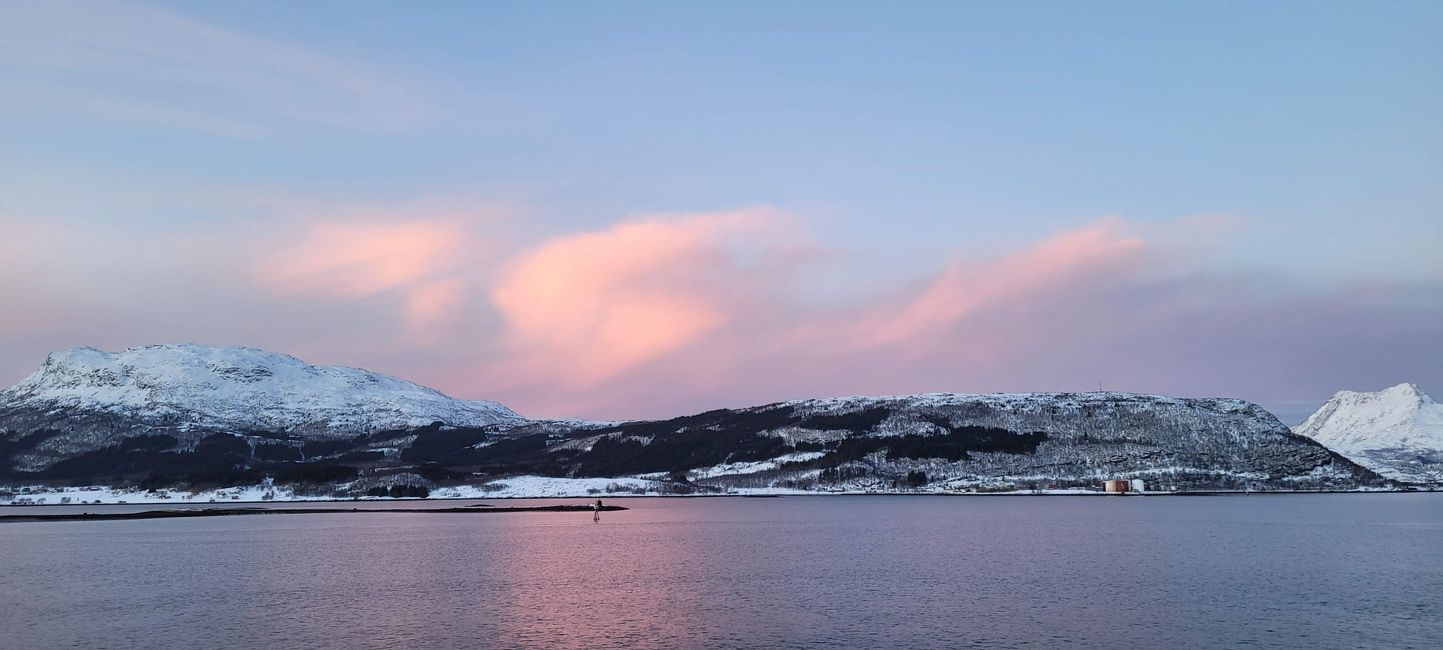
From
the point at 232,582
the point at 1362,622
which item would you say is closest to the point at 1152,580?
the point at 1362,622

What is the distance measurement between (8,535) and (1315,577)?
188m

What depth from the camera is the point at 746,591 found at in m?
80.7

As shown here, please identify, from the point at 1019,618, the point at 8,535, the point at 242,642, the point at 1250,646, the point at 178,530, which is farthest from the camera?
the point at 178,530

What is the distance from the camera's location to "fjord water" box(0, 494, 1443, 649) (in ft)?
196

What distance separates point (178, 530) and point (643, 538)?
3635 inches

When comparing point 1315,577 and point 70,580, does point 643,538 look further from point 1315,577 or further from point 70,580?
point 1315,577

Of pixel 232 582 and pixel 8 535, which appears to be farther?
pixel 8 535

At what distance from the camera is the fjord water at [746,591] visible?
59.7 metres

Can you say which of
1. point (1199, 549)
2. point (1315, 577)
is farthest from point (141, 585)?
point (1199, 549)

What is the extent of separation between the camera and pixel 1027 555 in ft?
360

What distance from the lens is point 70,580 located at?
92812 mm

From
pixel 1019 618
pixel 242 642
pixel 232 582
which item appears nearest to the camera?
pixel 242 642

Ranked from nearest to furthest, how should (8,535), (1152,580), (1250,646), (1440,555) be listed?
(1250,646), (1152,580), (1440,555), (8,535)

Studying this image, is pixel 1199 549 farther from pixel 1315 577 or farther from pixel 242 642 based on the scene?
pixel 242 642
